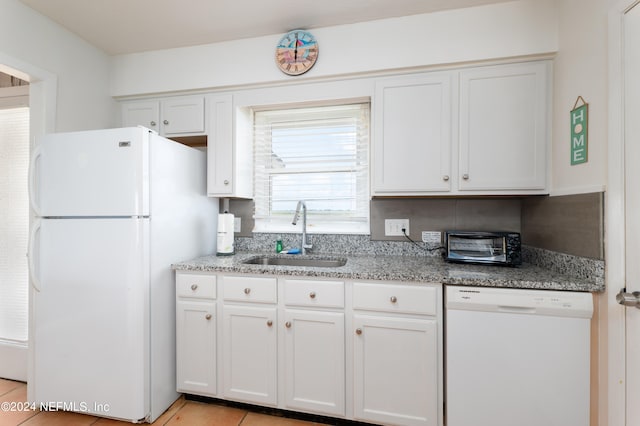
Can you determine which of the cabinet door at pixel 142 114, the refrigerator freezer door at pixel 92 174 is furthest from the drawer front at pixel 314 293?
the cabinet door at pixel 142 114

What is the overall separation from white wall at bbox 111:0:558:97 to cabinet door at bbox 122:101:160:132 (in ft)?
0.31

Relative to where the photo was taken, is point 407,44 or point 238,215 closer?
point 407,44

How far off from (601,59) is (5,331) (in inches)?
160

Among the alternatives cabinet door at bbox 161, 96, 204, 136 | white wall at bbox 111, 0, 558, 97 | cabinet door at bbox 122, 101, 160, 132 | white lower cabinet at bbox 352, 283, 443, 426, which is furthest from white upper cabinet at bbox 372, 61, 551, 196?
cabinet door at bbox 122, 101, 160, 132

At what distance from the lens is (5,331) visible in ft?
7.23

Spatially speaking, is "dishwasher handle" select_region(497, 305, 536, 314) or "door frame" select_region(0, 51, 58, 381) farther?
"door frame" select_region(0, 51, 58, 381)

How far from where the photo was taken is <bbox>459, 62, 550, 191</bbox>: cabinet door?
1.71 metres

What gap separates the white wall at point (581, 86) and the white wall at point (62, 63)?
3081mm

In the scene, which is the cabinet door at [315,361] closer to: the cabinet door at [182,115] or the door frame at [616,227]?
the door frame at [616,227]

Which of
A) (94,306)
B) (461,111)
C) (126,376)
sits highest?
(461,111)

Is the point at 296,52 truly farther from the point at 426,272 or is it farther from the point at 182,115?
the point at 426,272

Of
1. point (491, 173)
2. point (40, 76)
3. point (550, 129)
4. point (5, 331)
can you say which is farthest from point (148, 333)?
point (550, 129)

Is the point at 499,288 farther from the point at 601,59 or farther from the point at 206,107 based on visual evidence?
the point at 206,107

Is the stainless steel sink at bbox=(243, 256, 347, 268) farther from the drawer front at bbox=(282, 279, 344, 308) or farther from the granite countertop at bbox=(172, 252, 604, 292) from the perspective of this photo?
the drawer front at bbox=(282, 279, 344, 308)
